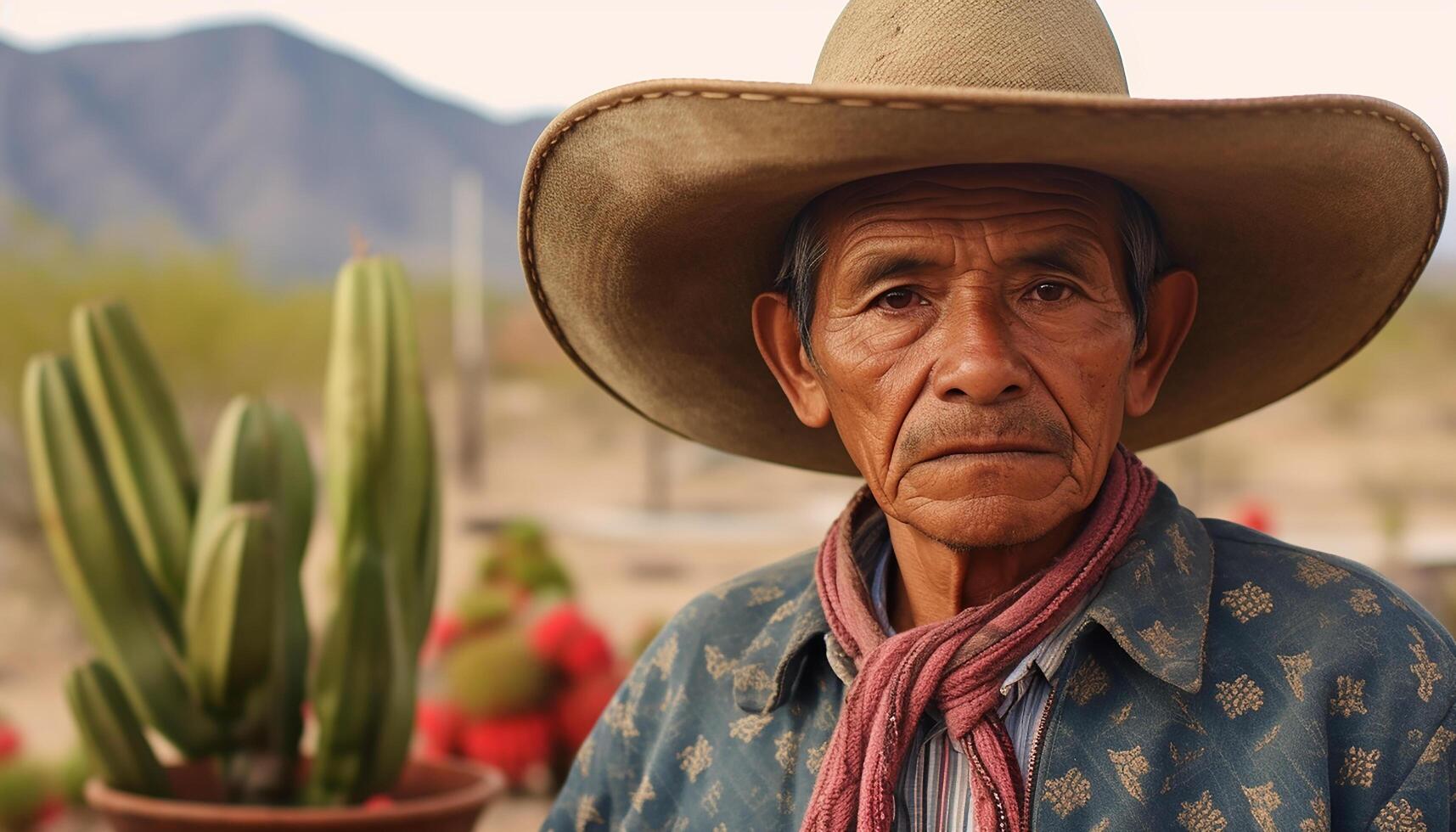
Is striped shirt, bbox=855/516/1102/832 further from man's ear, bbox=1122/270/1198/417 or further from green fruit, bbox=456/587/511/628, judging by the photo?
green fruit, bbox=456/587/511/628

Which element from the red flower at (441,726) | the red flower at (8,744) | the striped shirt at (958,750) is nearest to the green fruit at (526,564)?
the red flower at (441,726)

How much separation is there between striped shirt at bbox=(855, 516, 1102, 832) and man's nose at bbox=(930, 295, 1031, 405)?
0.26 meters

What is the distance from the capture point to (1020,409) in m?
1.42

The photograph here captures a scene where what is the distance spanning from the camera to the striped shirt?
1464 millimetres

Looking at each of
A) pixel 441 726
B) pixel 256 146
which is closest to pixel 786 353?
pixel 441 726

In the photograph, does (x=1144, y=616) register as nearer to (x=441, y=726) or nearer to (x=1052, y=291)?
(x=1052, y=291)

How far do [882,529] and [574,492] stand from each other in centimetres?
2697

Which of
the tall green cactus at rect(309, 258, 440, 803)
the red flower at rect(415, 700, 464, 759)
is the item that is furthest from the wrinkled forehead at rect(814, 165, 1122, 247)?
the red flower at rect(415, 700, 464, 759)

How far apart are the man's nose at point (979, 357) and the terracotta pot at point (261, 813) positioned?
176 cm

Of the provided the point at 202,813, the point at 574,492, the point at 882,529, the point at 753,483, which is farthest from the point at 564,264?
the point at 574,492

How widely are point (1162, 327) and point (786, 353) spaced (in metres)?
0.44

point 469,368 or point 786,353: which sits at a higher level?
point 786,353

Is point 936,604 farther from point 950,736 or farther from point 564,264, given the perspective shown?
point 564,264

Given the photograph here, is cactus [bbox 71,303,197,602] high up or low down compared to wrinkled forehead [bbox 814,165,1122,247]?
down
